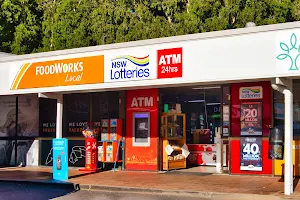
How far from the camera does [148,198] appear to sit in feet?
41.5

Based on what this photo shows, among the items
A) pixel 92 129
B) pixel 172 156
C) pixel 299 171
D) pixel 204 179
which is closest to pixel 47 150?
Answer: pixel 92 129

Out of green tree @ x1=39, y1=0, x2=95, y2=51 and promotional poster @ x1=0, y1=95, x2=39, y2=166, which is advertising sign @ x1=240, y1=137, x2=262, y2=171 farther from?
green tree @ x1=39, y1=0, x2=95, y2=51

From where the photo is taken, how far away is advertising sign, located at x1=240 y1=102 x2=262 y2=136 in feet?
51.9

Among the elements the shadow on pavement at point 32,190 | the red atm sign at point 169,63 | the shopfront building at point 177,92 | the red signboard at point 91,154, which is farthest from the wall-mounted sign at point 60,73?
the shadow on pavement at point 32,190

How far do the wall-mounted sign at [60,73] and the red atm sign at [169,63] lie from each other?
205 cm

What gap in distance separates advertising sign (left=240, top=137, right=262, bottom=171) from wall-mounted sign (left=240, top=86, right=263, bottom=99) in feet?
4.10

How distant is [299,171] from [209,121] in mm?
4969

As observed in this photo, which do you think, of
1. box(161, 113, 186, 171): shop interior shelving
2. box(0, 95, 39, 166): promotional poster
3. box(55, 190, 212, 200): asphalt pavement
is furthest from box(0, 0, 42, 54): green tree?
box(55, 190, 212, 200): asphalt pavement

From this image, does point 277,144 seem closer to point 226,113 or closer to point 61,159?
point 226,113

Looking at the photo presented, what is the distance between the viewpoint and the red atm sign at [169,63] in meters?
14.3

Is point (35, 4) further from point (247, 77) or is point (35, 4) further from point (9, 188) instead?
point (247, 77)

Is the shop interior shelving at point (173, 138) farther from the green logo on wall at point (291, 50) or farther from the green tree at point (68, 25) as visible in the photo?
the green tree at point (68, 25)

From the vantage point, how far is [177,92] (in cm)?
1889

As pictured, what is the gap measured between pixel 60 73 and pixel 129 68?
2.67 meters
